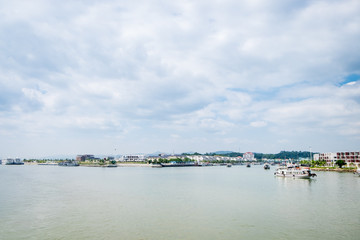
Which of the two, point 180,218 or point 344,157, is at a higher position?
point 344,157

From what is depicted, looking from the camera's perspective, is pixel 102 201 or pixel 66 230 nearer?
pixel 66 230

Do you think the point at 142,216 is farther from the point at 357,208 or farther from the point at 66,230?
the point at 357,208

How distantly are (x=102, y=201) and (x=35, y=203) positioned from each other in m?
6.77

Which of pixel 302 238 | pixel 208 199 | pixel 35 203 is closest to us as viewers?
pixel 302 238

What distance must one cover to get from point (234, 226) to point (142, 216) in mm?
7558

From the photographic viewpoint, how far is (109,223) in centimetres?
1834

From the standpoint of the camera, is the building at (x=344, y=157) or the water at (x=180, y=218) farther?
the building at (x=344, y=157)

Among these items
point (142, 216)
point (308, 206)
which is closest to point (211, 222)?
point (142, 216)

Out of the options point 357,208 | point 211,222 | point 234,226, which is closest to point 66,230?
point 211,222

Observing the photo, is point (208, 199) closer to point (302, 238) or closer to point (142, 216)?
point (142, 216)

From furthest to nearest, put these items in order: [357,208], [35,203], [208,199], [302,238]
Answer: [208,199]
[35,203]
[357,208]
[302,238]

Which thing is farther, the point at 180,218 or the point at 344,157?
the point at 344,157

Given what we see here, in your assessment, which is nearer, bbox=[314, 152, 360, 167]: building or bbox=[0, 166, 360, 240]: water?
bbox=[0, 166, 360, 240]: water

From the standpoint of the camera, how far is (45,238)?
15242 millimetres
